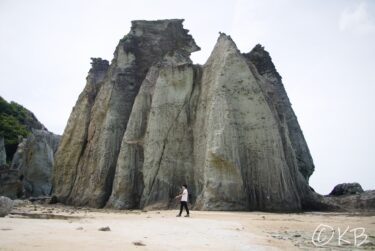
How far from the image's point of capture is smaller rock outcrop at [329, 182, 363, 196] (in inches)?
1330

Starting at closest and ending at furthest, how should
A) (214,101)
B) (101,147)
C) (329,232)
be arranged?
(329,232) → (214,101) → (101,147)

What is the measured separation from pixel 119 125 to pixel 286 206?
1246 cm

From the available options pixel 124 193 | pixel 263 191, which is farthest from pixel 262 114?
pixel 124 193

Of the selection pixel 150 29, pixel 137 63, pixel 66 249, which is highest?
pixel 150 29

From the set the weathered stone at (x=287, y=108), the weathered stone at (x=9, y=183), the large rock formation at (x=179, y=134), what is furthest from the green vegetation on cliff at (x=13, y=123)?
the weathered stone at (x=287, y=108)

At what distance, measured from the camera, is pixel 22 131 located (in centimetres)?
5669

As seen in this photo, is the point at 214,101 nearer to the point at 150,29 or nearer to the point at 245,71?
the point at 245,71

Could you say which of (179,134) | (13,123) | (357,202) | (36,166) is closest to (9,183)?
(36,166)

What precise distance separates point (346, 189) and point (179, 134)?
58.3 feet

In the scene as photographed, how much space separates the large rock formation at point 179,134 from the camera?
20.2 metres

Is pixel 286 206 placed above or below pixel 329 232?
above

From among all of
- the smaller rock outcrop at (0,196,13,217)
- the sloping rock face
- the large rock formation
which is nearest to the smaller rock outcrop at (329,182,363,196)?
the large rock formation

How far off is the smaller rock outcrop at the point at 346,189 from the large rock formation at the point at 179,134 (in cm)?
424

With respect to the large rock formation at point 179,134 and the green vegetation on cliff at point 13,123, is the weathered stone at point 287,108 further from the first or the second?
the green vegetation on cliff at point 13,123
